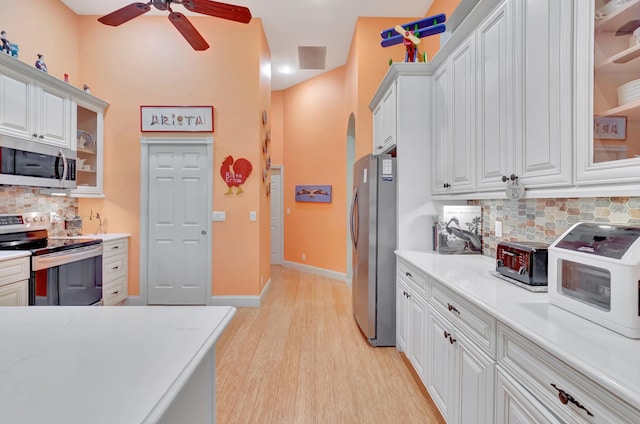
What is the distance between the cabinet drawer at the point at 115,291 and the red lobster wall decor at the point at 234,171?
1.63 m

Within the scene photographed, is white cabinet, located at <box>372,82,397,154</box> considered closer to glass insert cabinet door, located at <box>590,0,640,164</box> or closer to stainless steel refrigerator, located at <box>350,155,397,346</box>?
stainless steel refrigerator, located at <box>350,155,397,346</box>

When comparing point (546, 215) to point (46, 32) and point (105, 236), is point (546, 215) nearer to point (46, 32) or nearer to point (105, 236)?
point (105, 236)

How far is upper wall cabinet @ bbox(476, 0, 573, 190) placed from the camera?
1238 millimetres

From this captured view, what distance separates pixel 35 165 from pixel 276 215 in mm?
3908

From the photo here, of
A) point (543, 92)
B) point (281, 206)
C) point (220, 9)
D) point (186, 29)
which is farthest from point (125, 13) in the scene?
point (281, 206)

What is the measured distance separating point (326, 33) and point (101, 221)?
3.86 metres

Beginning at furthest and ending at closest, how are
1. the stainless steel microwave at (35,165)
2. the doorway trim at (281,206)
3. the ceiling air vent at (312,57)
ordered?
the doorway trim at (281,206) → the ceiling air vent at (312,57) → the stainless steel microwave at (35,165)

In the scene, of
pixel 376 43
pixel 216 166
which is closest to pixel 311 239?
pixel 216 166

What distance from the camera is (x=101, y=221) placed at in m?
3.70

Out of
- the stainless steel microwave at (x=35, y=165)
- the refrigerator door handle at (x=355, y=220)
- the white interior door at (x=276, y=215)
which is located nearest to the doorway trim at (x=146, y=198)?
the stainless steel microwave at (x=35, y=165)

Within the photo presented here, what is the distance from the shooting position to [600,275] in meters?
1.00

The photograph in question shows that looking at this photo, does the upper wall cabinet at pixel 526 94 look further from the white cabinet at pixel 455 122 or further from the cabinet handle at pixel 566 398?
the cabinet handle at pixel 566 398

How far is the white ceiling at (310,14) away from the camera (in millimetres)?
3500

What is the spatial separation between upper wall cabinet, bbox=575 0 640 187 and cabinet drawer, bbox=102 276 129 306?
4129 millimetres
